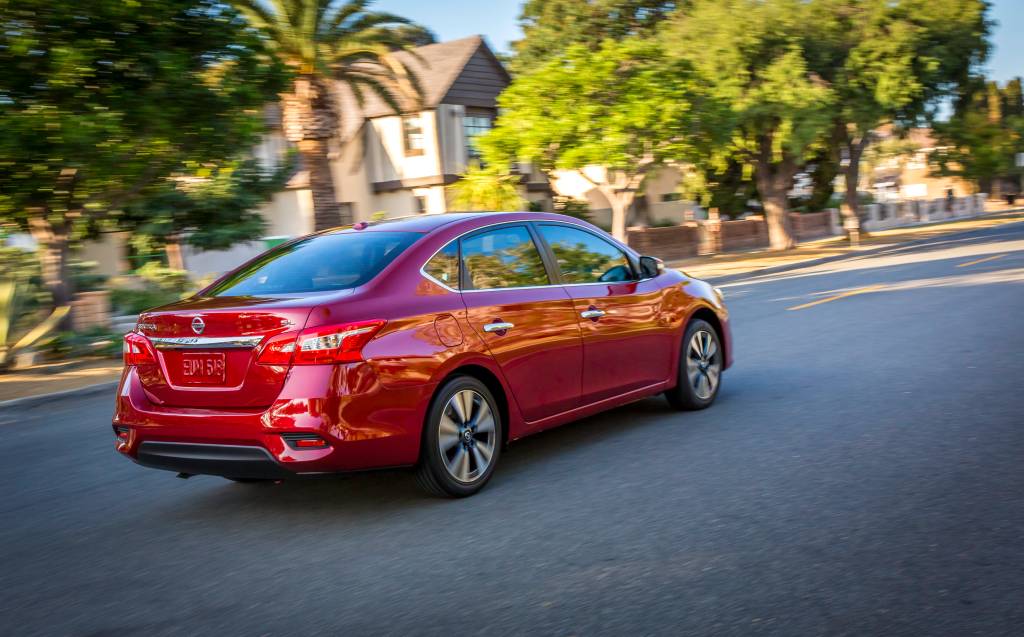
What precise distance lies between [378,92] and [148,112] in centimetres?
1384

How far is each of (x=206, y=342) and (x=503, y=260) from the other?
1943 mm

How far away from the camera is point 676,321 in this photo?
7750 mm

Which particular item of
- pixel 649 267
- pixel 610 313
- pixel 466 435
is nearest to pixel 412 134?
pixel 649 267

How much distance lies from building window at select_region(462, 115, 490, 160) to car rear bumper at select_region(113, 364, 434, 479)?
34.1 metres

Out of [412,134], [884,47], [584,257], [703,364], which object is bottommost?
A: [703,364]

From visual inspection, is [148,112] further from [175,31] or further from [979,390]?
[979,390]

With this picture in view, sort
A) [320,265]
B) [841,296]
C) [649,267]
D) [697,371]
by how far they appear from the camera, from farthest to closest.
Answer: [841,296] < [697,371] < [649,267] < [320,265]

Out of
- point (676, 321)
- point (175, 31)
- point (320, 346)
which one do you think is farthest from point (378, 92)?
point (320, 346)

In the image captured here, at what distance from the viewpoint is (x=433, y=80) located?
38.7m

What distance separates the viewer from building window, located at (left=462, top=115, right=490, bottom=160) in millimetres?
39312

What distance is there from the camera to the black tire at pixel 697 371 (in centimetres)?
788

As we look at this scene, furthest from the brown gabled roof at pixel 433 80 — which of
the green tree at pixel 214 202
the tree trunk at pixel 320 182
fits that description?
the green tree at pixel 214 202

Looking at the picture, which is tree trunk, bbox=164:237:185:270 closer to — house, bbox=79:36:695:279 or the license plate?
house, bbox=79:36:695:279

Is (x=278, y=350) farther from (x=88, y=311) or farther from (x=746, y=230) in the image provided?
(x=746, y=230)
